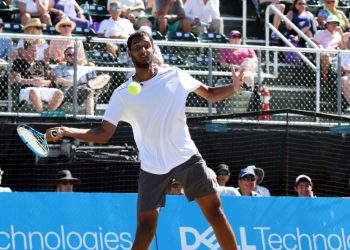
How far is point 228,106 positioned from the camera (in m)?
14.6

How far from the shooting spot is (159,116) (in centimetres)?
838

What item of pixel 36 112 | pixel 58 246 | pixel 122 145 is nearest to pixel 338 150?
pixel 122 145

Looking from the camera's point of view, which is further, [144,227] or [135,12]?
[135,12]

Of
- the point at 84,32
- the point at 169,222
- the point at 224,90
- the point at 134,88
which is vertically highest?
the point at 134,88

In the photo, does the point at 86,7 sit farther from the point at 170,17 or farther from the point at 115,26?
the point at 170,17

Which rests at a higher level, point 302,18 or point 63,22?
point 63,22

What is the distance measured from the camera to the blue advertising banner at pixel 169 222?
400 inches

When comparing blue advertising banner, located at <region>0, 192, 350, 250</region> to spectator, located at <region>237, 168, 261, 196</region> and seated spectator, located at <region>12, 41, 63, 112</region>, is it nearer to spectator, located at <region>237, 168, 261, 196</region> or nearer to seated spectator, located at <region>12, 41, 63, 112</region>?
spectator, located at <region>237, 168, 261, 196</region>

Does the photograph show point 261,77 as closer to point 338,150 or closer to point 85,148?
point 338,150

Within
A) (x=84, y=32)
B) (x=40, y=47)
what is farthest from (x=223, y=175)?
(x=84, y=32)

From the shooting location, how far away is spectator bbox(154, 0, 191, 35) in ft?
54.6

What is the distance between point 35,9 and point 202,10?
2706 millimetres

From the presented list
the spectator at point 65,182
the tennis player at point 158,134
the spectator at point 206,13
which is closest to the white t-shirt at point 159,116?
the tennis player at point 158,134

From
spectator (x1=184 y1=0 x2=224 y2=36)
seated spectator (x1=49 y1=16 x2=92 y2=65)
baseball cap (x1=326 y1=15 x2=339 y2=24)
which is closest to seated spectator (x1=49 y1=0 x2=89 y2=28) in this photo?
spectator (x1=184 y1=0 x2=224 y2=36)
